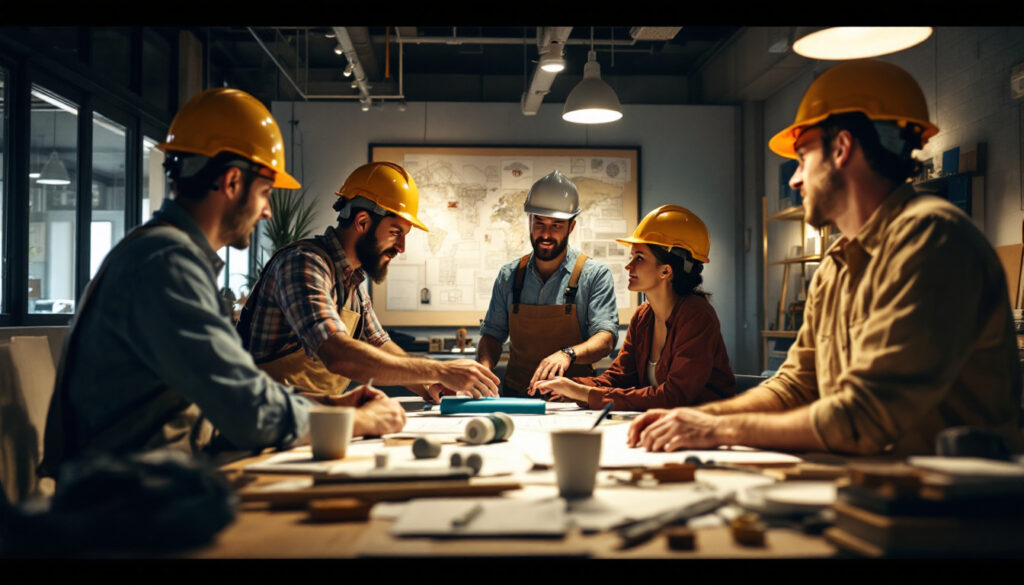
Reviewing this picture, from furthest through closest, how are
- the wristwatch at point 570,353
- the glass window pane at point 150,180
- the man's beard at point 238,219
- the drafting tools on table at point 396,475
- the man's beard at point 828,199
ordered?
the glass window pane at point 150,180
the wristwatch at point 570,353
the man's beard at point 238,219
the man's beard at point 828,199
the drafting tools on table at point 396,475

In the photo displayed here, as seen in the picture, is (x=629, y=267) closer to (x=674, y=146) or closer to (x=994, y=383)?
(x=994, y=383)

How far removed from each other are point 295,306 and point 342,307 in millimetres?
384

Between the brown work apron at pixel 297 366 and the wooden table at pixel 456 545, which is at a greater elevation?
the brown work apron at pixel 297 366

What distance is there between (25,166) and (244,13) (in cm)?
372

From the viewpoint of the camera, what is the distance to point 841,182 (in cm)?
178

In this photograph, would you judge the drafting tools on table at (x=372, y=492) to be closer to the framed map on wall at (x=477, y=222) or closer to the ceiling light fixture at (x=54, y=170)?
the ceiling light fixture at (x=54, y=170)

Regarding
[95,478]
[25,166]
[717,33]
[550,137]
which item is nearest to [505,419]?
[95,478]

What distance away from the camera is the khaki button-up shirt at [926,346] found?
4.57 feet

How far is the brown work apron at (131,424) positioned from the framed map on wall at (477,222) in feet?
20.6

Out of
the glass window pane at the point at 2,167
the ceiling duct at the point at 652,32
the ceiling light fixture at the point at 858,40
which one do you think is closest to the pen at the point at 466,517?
the ceiling light fixture at the point at 858,40

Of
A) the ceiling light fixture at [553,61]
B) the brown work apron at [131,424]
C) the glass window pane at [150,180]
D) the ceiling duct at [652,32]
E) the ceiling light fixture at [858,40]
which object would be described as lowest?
the brown work apron at [131,424]

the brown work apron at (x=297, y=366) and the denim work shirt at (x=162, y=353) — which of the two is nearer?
the denim work shirt at (x=162, y=353)

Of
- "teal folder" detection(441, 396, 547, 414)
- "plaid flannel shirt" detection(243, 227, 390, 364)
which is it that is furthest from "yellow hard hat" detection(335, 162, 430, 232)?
"teal folder" detection(441, 396, 547, 414)

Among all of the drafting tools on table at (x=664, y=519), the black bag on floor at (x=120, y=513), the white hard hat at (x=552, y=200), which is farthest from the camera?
the white hard hat at (x=552, y=200)
